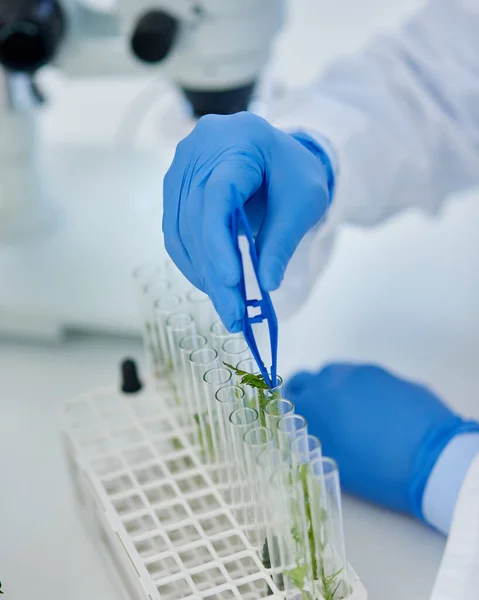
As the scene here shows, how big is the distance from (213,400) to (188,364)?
56 millimetres

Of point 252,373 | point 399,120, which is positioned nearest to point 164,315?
point 252,373

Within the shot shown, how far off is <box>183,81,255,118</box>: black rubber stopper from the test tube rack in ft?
0.94

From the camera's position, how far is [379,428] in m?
0.75

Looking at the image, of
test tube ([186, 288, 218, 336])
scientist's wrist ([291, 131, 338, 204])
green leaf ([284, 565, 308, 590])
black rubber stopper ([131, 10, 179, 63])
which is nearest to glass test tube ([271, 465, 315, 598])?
green leaf ([284, 565, 308, 590])

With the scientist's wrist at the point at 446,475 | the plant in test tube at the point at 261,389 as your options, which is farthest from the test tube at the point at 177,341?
the scientist's wrist at the point at 446,475

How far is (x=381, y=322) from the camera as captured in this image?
1.01 metres

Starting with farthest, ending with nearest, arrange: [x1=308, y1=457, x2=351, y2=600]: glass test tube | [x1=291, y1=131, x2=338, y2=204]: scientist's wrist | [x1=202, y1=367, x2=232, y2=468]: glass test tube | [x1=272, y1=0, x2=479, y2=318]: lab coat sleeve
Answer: [x1=272, y1=0, x2=479, y2=318]: lab coat sleeve → [x1=291, y1=131, x2=338, y2=204]: scientist's wrist → [x1=202, y1=367, x2=232, y2=468]: glass test tube → [x1=308, y1=457, x2=351, y2=600]: glass test tube

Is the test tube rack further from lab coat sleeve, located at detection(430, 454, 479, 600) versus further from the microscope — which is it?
the microscope

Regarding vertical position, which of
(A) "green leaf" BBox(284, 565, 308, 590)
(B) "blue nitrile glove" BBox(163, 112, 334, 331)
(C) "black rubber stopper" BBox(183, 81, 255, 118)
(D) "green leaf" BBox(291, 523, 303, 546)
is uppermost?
(C) "black rubber stopper" BBox(183, 81, 255, 118)

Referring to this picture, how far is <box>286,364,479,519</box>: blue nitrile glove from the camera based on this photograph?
0.73 meters

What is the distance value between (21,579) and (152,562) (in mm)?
160

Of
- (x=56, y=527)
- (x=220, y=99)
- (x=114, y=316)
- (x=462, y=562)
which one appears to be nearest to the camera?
(x=462, y=562)

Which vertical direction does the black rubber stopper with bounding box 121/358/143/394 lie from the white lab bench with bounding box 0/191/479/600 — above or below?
above

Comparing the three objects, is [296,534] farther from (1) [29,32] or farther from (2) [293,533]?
(1) [29,32]
